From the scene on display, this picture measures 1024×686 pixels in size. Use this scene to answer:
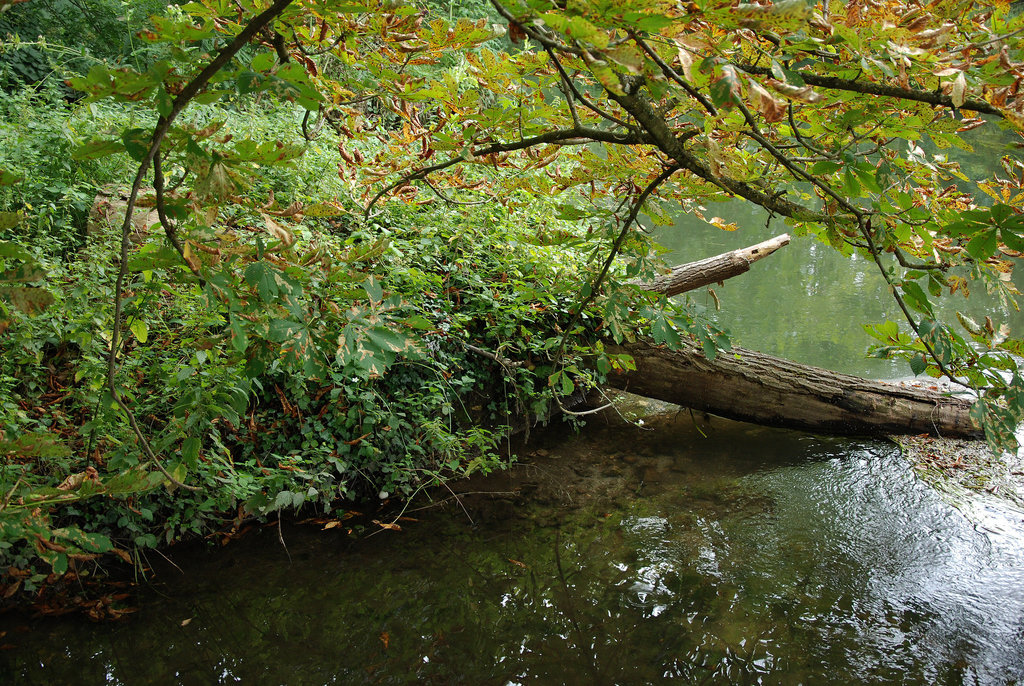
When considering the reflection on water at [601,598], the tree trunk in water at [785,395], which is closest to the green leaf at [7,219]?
the reflection on water at [601,598]

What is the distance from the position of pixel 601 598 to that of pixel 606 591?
0.05 meters

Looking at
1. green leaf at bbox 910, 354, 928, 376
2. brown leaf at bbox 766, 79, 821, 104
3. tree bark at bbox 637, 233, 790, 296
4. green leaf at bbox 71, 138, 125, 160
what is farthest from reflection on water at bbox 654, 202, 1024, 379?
green leaf at bbox 71, 138, 125, 160

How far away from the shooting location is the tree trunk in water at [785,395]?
3.85 metres

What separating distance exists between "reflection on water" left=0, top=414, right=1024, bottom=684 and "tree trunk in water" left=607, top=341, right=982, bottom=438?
530 millimetres

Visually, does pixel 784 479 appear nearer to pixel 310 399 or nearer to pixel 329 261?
pixel 310 399

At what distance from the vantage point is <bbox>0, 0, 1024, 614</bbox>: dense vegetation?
1.17 m

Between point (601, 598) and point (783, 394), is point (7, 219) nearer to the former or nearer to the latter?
point (601, 598)

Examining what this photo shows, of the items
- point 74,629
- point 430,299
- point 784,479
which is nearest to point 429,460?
point 430,299

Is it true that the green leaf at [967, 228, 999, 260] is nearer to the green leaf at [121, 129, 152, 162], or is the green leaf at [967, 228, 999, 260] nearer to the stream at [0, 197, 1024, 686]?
the stream at [0, 197, 1024, 686]

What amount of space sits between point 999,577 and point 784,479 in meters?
1.05

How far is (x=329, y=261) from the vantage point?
1376mm

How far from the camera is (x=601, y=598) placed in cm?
263

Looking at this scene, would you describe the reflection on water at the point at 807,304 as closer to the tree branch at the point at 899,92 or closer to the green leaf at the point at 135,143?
the tree branch at the point at 899,92

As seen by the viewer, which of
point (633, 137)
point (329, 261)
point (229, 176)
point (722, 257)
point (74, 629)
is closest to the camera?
point (229, 176)
